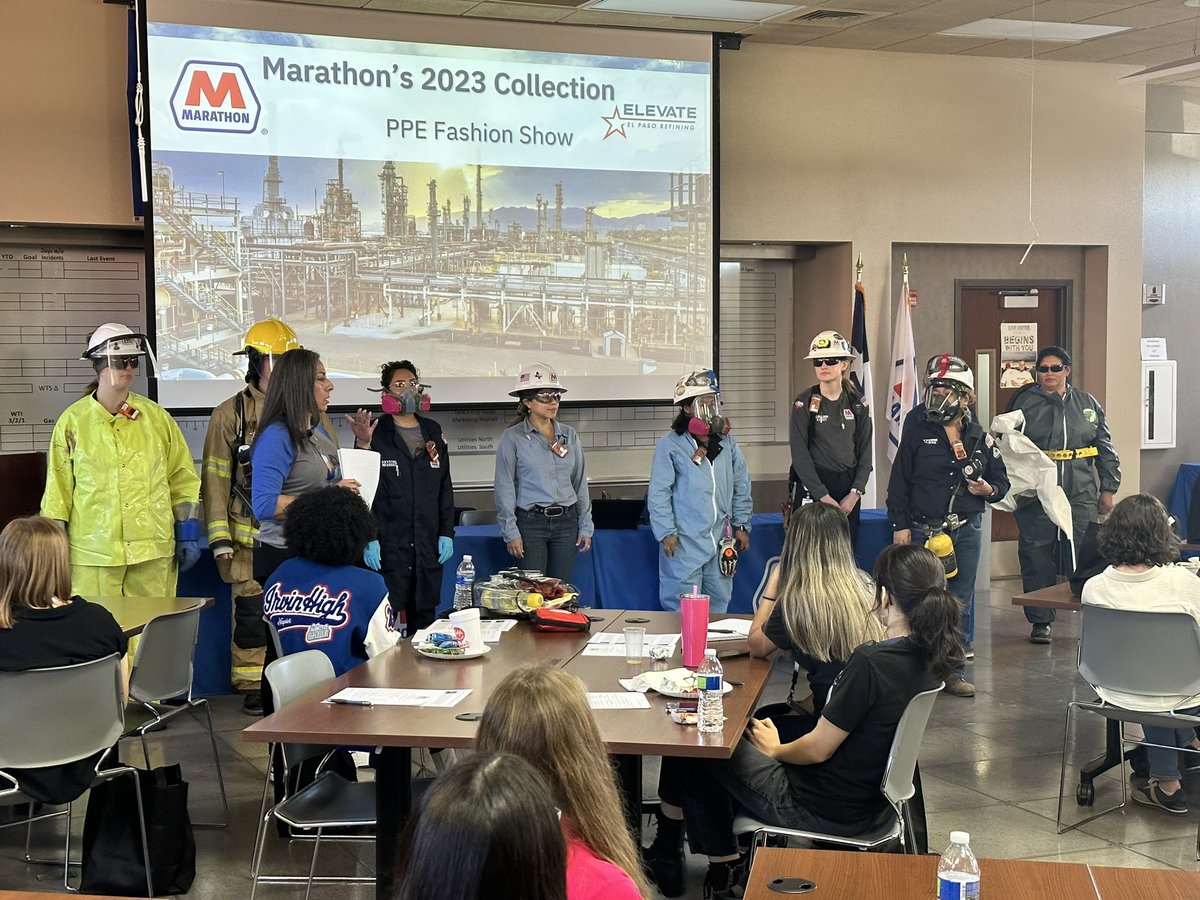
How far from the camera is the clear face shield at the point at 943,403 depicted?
6.56 m

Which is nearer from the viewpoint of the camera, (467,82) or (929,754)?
(929,754)

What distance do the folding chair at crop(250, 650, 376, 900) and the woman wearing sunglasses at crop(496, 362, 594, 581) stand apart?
2619mm

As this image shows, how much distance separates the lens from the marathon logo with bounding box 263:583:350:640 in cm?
398

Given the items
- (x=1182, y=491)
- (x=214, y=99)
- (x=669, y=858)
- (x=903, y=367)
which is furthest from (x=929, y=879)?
(x=1182, y=491)

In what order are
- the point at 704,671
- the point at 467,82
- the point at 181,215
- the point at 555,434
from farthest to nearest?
the point at 467,82 → the point at 181,215 → the point at 555,434 → the point at 704,671

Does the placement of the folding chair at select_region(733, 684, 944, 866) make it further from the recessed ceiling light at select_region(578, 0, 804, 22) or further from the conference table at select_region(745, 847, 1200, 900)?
the recessed ceiling light at select_region(578, 0, 804, 22)

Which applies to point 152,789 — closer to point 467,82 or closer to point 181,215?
point 181,215

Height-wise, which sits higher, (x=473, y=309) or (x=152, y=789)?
(x=473, y=309)

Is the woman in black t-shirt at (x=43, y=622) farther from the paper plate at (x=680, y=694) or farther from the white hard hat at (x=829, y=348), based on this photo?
the white hard hat at (x=829, y=348)

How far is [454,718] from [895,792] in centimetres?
117

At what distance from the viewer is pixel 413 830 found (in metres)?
1.44

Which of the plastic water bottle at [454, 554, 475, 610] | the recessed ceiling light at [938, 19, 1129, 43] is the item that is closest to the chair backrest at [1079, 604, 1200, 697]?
the plastic water bottle at [454, 554, 475, 610]

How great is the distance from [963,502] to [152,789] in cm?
442

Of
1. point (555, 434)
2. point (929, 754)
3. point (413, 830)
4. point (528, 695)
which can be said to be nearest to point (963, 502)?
point (929, 754)
